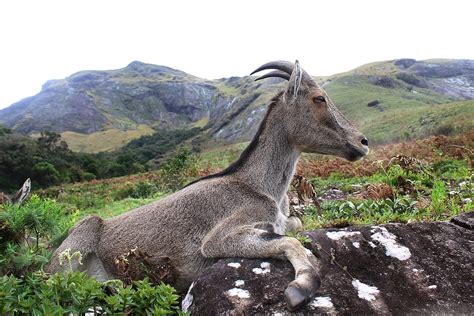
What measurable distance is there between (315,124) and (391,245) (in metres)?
2.14

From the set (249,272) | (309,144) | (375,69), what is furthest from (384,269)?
(375,69)

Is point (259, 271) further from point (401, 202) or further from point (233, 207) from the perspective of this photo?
point (401, 202)

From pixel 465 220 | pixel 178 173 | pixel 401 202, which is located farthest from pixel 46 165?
pixel 465 220

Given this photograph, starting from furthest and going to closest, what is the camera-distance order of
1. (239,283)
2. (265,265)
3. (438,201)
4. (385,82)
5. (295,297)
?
(385,82)
(438,201)
(265,265)
(239,283)
(295,297)

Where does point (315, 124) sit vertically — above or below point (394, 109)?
above

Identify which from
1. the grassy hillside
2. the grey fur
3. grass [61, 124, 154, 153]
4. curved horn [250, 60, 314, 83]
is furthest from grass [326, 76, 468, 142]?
grass [61, 124, 154, 153]

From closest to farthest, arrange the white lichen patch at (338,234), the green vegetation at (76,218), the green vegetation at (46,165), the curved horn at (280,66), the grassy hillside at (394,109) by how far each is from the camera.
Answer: the green vegetation at (76,218)
the white lichen patch at (338,234)
the curved horn at (280,66)
the grassy hillside at (394,109)
the green vegetation at (46,165)

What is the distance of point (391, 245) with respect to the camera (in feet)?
16.8

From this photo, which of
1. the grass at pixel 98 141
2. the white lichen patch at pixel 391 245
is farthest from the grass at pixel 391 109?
the grass at pixel 98 141

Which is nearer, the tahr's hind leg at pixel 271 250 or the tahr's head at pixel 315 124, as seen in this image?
the tahr's hind leg at pixel 271 250

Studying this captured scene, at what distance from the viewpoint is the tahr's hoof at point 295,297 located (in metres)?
4.05

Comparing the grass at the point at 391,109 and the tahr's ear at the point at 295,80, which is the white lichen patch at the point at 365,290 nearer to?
the tahr's ear at the point at 295,80

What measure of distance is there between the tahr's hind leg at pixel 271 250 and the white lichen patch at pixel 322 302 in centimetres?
5

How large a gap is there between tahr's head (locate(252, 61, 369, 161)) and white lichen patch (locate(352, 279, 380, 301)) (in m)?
2.31
